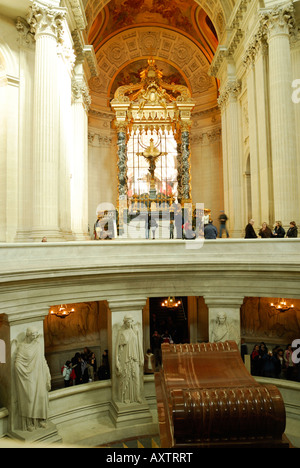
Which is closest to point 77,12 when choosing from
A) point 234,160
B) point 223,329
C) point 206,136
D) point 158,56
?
point 234,160

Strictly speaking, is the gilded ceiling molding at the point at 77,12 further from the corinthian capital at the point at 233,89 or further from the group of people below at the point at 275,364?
the group of people below at the point at 275,364

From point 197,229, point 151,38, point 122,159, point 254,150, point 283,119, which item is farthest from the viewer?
point 151,38

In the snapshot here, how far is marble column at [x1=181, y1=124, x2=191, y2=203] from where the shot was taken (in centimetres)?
1947

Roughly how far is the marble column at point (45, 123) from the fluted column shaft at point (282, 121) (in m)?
6.73

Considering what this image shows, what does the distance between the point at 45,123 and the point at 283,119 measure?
726 cm

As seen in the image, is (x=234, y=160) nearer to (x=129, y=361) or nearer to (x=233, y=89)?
(x=233, y=89)

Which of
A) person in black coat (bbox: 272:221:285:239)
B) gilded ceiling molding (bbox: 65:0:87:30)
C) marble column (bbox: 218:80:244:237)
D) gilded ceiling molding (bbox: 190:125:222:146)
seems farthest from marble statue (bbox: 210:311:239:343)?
gilded ceiling molding (bbox: 190:125:222:146)

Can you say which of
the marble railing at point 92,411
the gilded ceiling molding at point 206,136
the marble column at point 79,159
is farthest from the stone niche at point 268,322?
the gilded ceiling molding at point 206,136

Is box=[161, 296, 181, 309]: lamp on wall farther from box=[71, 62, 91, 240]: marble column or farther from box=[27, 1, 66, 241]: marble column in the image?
box=[71, 62, 91, 240]: marble column

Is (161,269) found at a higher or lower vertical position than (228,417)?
higher

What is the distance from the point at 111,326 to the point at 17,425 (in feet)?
9.37

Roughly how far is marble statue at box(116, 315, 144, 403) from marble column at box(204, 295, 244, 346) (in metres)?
1.84

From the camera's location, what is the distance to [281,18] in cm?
1163

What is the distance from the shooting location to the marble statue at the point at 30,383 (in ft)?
25.1
